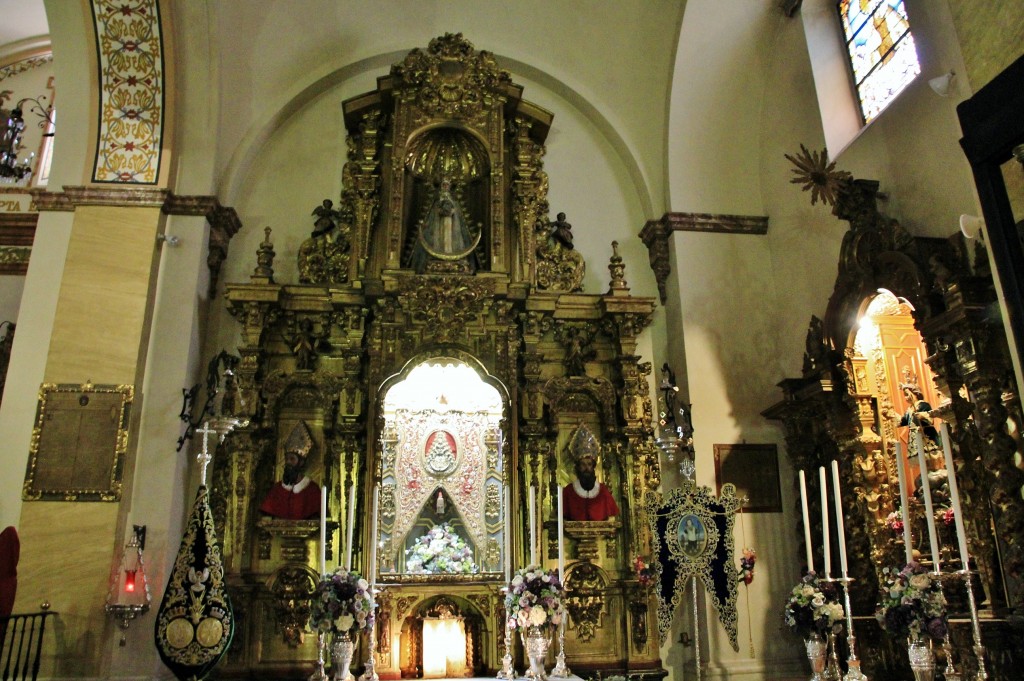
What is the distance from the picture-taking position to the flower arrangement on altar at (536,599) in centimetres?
664

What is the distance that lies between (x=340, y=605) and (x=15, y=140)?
29.5ft

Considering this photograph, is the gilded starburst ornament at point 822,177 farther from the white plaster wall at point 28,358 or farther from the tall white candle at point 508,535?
the white plaster wall at point 28,358

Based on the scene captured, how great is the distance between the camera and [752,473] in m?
8.80

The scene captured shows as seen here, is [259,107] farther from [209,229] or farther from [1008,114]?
[1008,114]

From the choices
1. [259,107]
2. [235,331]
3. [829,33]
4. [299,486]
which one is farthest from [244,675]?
[829,33]

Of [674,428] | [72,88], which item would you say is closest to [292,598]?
[674,428]

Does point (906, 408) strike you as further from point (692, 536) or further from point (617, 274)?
point (617, 274)

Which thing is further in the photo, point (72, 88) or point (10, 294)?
point (10, 294)

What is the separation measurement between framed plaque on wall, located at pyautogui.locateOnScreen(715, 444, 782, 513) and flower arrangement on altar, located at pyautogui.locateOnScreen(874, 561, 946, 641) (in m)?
3.67

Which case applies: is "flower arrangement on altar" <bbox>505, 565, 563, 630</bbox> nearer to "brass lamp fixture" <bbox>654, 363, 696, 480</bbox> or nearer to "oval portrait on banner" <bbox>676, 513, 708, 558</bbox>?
"oval portrait on banner" <bbox>676, 513, 708, 558</bbox>

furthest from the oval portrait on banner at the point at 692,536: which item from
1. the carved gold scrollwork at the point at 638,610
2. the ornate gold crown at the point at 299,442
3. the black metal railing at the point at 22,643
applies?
the black metal railing at the point at 22,643

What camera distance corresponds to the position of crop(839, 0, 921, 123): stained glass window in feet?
25.7

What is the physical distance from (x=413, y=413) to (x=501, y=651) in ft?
8.48

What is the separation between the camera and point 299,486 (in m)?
8.33
